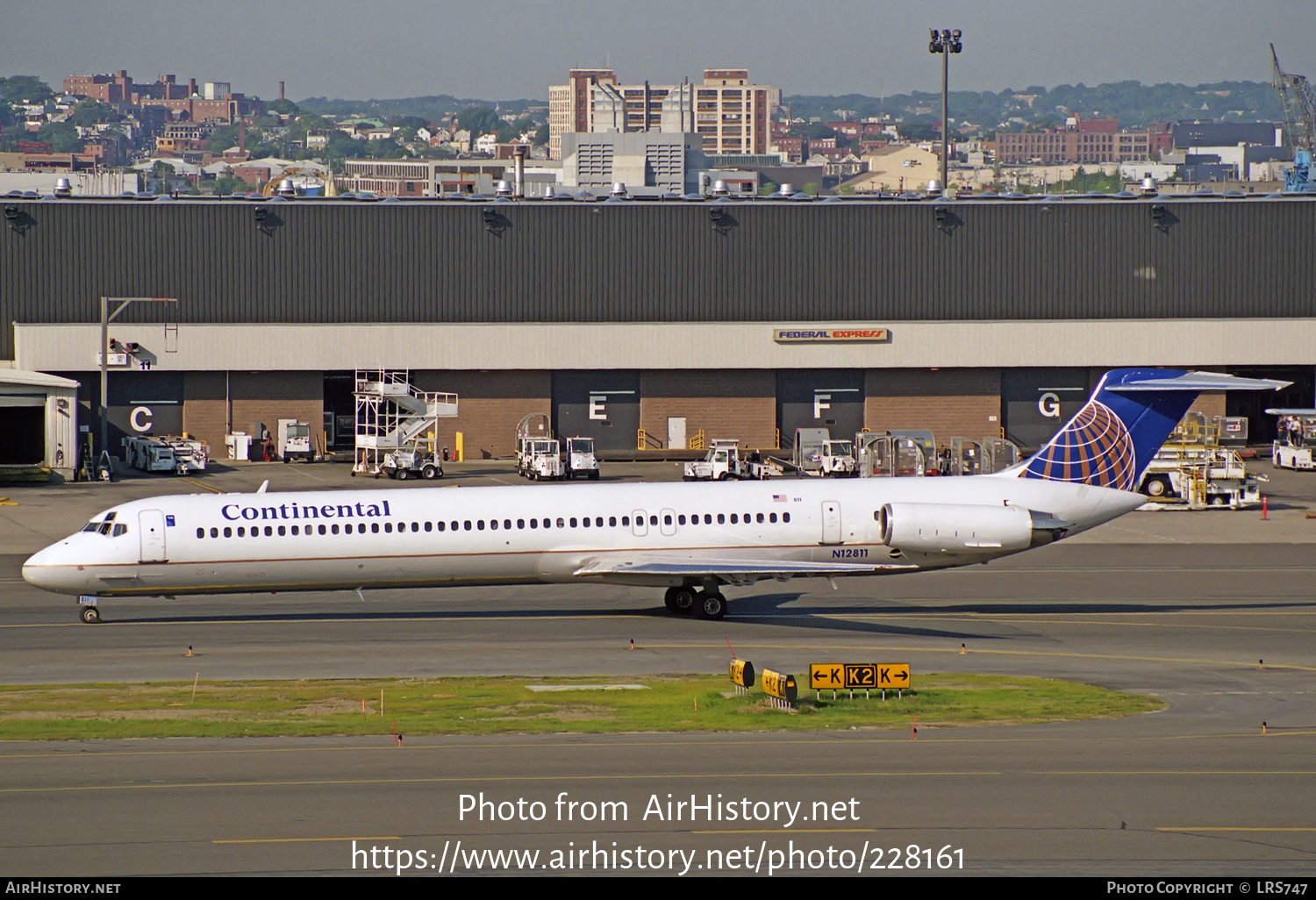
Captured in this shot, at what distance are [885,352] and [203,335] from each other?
36502 millimetres

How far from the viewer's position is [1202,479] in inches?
2569

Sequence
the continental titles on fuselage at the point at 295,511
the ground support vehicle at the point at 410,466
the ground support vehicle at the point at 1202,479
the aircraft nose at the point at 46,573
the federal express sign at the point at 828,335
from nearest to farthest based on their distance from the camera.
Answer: the aircraft nose at the point at 46,573 < the continental titles on fuselage at the point at 295,511 < the ground support vehicle at the point at 1202,479 < the ground support vehicle at the point at 410,466 < the federal express sign at the point at 828,335

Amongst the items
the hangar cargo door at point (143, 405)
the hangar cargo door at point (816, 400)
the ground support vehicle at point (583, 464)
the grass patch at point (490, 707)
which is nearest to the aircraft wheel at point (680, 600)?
the grass patch at point (490, 707)

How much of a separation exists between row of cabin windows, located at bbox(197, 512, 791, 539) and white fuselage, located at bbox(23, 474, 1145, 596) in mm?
32

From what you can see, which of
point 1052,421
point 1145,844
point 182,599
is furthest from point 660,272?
point 1145,844

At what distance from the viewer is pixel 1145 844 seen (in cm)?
2073

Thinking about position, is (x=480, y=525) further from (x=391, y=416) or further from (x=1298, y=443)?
(x=1298, y=443)

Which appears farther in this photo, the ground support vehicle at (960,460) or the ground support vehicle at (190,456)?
the ground support vehicle at (190,456)

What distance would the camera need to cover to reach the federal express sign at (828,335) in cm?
8350

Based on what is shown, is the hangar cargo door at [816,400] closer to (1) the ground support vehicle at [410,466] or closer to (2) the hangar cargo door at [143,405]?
(1) the ground support vehicle at [410,466]

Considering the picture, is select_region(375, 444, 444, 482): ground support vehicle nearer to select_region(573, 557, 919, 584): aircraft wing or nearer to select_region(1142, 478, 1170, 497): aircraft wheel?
select_region(1142, 478, 1170, 497): aircraft wheel

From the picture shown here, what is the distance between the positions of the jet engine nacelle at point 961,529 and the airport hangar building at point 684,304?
44898 mm

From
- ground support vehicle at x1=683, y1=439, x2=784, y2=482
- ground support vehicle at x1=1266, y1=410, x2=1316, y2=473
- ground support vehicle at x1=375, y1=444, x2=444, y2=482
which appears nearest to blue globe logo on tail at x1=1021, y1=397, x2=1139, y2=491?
ground support vehicle at x1=683, y1=439, x2=784, y2=482

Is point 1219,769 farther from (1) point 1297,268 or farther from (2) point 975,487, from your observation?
(1) point 1297,268
